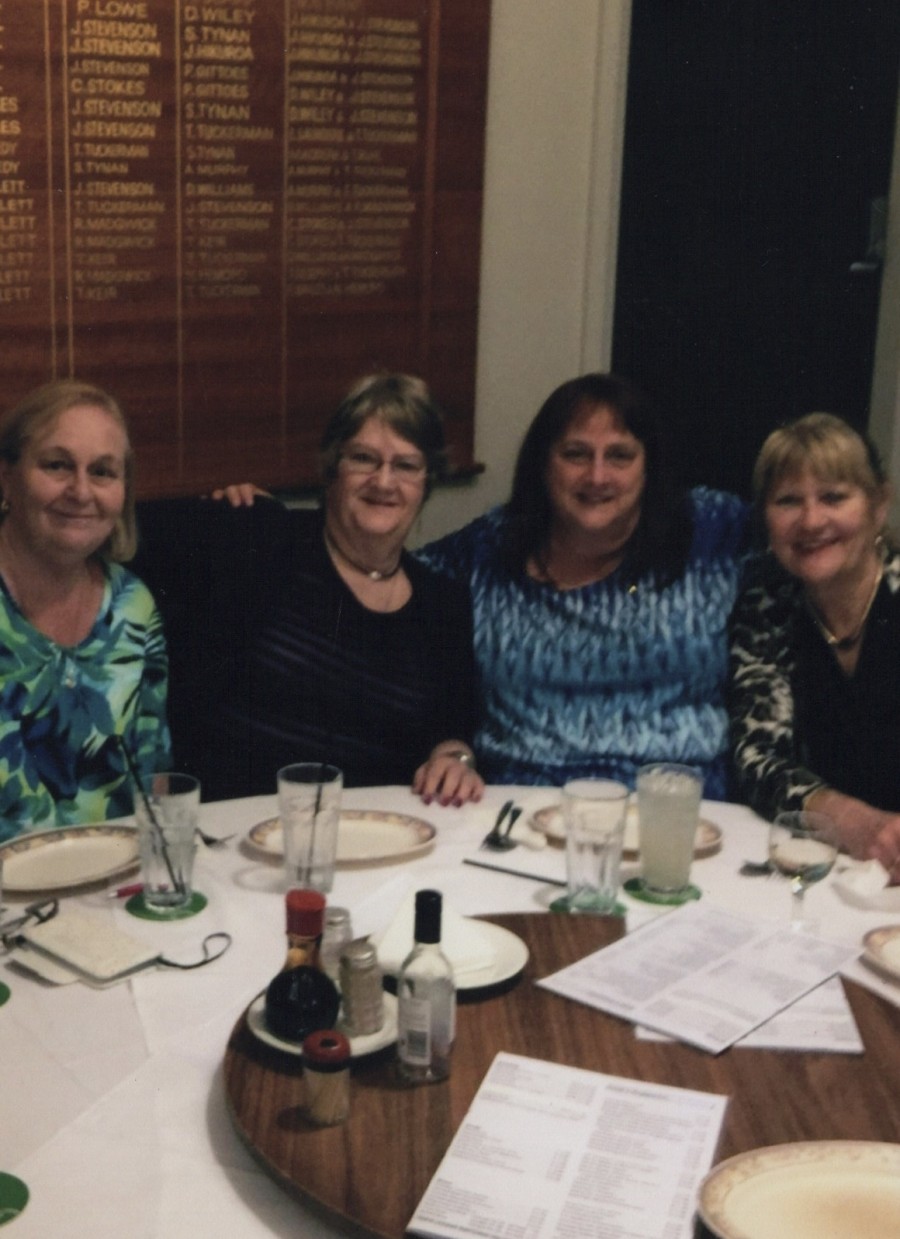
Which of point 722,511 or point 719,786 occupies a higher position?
point 722,511

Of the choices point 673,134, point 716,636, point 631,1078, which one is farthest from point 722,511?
point 673,134

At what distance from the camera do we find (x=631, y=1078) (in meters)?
1.22

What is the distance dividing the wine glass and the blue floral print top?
0.90 metres

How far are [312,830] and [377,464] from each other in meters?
0.91

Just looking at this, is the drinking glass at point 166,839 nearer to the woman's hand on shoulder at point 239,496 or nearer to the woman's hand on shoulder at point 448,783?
the woman's hand on shoulder at point 448,783

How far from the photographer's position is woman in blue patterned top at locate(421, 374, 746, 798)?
231cm

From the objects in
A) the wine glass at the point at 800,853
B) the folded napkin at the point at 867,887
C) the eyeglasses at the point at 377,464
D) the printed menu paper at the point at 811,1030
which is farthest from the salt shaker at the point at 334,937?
the eyeglasses at the point at 377,464

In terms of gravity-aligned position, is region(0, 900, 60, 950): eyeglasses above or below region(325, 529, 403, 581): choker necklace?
below

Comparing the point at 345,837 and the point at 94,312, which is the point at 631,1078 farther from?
the point at 94,312

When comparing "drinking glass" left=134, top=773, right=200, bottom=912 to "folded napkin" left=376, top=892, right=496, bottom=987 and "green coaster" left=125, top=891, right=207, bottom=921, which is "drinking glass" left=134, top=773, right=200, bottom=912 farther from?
"folded napkin" left=376, top=892, right=496, bottom=987

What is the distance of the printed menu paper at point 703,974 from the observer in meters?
1.33

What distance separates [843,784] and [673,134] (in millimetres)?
2133

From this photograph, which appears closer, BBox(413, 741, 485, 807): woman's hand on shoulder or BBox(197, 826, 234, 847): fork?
BBox(197, 826, 234, 847): fork

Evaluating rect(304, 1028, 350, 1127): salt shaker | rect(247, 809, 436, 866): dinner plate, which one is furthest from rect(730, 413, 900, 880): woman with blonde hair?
rect(304, 1028, 350, 1127): salt shaker
